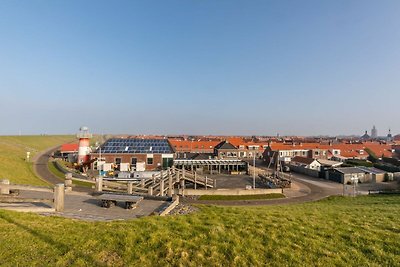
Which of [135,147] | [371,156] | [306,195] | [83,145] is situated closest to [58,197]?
[306,195]

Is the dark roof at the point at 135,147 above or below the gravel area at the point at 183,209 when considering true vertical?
above

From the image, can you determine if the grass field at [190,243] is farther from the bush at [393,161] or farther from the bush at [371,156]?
the bush at [371,156]

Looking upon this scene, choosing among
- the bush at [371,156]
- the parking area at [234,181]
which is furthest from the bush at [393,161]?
the parking area at [234,181]

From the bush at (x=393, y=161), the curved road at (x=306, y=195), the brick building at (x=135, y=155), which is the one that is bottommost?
the curved road at (x=306, y=195)

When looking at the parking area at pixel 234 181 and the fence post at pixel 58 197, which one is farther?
the parking area at pixel 234 181

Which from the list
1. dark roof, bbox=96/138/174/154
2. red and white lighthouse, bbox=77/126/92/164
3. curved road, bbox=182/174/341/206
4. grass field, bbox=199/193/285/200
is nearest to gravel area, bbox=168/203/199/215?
curved road, bbox=182/174/341/206

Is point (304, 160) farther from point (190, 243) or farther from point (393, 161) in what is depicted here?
point (190, 243)

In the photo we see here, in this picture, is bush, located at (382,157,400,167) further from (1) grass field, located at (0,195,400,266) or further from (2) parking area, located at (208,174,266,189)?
(1) grass field, located at (0,195,400,266)
